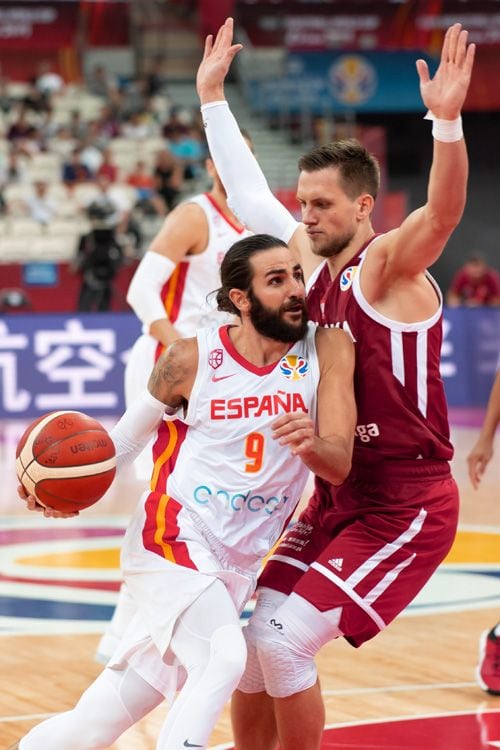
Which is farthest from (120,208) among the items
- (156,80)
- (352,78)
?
(352,78)

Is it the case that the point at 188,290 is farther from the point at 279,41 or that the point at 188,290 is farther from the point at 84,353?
the point at 279,41

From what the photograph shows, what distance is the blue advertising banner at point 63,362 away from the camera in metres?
14.1

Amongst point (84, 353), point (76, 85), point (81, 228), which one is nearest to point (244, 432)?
point (84, 353)

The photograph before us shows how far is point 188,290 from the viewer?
6.70m

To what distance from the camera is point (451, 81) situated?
3.98 metres

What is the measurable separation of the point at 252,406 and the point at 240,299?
349 millimetres

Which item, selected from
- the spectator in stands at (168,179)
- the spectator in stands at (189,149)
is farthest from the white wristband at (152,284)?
the spectator in stands at (189,149)

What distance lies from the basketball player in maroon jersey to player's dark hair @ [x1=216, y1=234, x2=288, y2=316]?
227mm

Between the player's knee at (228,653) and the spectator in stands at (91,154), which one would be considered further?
the spectator in stands at (91,154)

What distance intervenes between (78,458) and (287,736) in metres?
1.08

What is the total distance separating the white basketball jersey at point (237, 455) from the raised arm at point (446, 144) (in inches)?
21.6

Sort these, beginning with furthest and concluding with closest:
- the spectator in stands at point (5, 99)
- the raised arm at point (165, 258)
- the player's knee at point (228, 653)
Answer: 1. the spectator in stands at point (5, 99)
2. the raised arm at point (165, 258)
3. the player's knee at point (228, 653)

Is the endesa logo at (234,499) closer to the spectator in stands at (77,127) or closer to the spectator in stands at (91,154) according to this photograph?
the spectator in stands at (91,154)

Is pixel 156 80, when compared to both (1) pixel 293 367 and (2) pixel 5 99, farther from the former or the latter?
(1) pixel 293 367
